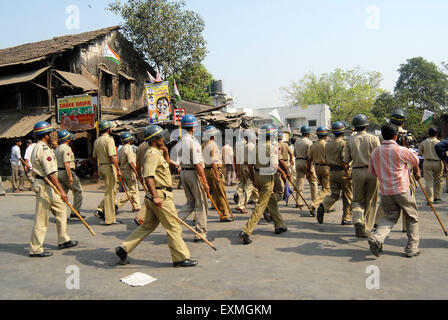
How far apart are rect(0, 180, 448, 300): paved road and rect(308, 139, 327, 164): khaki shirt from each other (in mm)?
1736

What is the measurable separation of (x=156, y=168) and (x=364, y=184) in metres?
3.56

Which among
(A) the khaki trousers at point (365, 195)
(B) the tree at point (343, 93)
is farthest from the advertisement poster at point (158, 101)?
(B) the tree at point (343, 93)

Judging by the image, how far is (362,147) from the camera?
6.08 metres

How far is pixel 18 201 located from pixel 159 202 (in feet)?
30.5

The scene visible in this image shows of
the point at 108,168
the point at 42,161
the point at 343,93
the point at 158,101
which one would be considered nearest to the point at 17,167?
the point at 158,101

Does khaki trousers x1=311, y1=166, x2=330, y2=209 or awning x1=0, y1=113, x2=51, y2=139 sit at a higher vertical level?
awning x1=0, y1=113, x2=51, y2=139

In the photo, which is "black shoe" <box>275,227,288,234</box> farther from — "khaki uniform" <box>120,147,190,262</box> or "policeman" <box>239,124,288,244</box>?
"khaki uniform" <box>120,147,190,262</box>

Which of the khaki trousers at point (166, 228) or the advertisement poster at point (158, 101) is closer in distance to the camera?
the khaki trousers at point (166, 228)

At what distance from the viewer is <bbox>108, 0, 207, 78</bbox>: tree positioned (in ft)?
75.5

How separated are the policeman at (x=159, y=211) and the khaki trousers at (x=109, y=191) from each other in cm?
287

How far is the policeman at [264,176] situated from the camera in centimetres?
577

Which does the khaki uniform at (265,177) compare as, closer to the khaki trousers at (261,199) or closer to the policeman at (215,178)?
the khaki trousers at (261,199)

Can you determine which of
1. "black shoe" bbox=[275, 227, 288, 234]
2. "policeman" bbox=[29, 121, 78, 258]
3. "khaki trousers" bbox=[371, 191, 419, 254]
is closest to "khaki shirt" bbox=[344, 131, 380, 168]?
"khaki trousers" bbox=[371, 191, 419, 254]

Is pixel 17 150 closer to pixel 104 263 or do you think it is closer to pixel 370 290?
pixel 104 263
